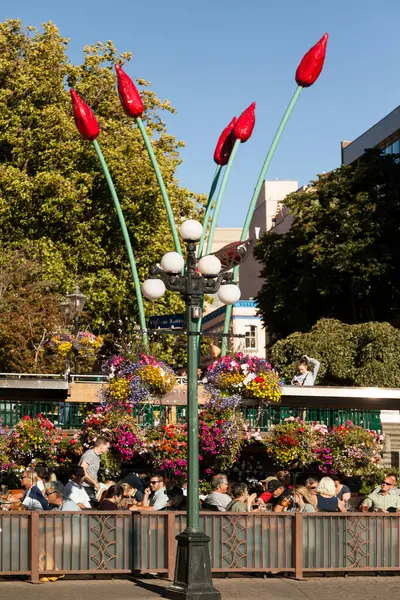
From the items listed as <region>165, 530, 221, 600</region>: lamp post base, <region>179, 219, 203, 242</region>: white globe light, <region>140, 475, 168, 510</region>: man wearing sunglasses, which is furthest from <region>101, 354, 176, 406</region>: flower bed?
<region>165, 530, 221, 600</region>: lamp post base

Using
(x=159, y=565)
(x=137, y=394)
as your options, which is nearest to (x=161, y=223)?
(x=137, y=394)

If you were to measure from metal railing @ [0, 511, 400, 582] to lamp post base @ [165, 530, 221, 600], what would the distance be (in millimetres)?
1328

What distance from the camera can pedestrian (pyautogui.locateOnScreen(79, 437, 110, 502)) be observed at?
736 inches

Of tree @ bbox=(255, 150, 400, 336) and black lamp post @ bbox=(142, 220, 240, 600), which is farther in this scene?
tree @ bbox=(255, 150, 400, 336)

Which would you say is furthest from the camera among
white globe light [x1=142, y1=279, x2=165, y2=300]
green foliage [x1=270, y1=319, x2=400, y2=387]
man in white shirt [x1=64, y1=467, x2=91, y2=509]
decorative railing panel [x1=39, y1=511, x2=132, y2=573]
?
green foliage [x1=270, y1=319, x2=400, y2=387]

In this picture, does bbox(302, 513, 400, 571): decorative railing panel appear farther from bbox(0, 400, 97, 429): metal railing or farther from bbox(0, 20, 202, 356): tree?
bbox(0, 20, 202, 356): tree

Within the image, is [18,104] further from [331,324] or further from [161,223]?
[331,324]

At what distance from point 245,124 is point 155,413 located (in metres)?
11.5

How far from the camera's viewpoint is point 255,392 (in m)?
20.6

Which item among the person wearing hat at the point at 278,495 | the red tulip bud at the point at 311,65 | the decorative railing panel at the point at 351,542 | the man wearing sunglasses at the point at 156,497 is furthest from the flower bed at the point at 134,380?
the red tulip bud at the point at 311,65

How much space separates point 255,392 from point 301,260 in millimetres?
27899

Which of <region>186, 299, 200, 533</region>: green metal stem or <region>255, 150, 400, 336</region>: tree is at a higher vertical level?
<region>255, 150, 400, 336</region>: tree

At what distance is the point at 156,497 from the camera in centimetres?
1764

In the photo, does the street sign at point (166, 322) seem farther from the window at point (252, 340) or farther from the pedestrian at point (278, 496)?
the window at point (252, 340)
